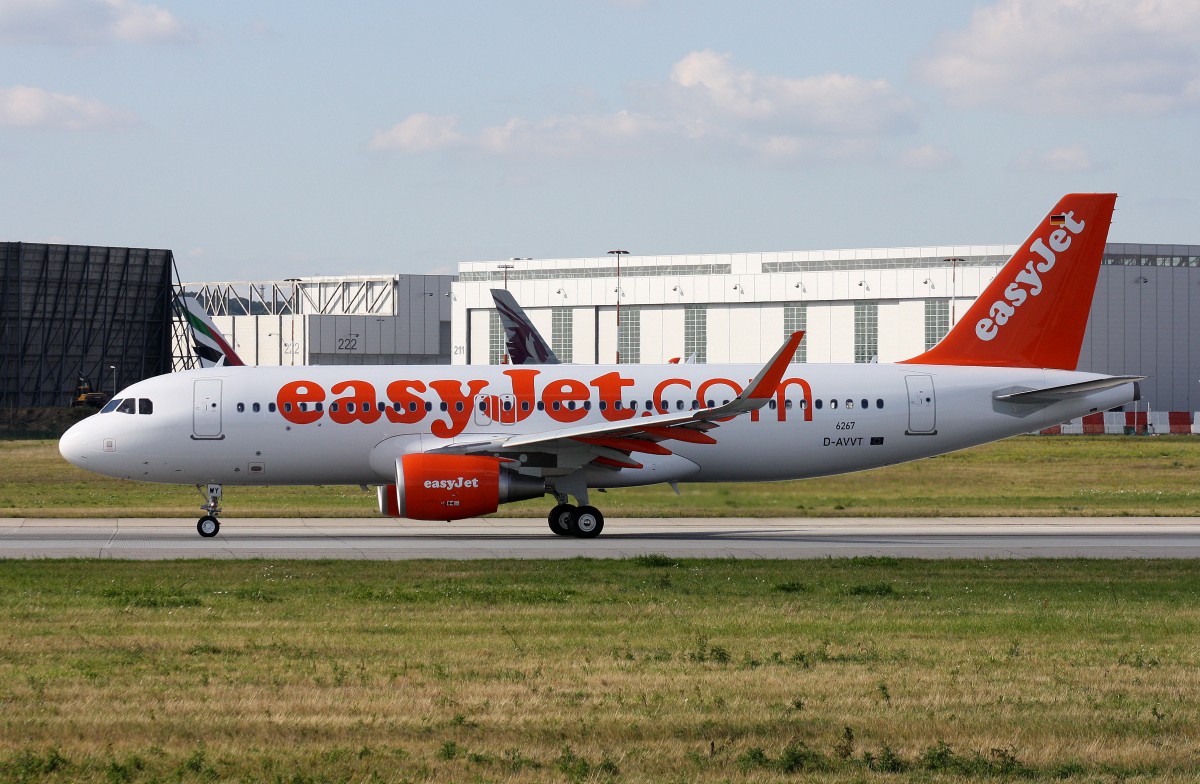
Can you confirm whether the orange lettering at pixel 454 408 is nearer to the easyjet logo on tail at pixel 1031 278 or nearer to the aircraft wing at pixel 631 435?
the aircraft wing at pixel 631 435

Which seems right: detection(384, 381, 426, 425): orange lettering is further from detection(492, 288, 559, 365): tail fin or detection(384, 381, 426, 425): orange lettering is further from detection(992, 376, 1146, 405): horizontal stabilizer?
detection(492, 288, 559, 365): tail fin

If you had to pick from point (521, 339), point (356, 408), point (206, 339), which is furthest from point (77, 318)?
point (356, 408)

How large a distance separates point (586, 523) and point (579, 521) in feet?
0.48

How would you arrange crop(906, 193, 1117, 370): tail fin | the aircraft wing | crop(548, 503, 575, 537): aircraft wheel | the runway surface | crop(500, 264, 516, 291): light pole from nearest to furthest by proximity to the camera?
the runway surface, the aircraft wing, crop(548, 503, 575, 537): aircraft wheel, crop(906, 193, 1117, 370): tail fin, crop(500, 264, 516, 291): light pole

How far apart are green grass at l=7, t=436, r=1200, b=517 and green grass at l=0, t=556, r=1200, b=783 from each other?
42.8ft

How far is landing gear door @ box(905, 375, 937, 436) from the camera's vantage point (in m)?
31.1

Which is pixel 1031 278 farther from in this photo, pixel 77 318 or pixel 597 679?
pixel 77 318

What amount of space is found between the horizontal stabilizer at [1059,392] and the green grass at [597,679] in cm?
1047

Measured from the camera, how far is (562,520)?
98.1ft

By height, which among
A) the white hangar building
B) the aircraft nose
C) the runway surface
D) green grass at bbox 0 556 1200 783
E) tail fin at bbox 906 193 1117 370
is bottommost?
the runway surface

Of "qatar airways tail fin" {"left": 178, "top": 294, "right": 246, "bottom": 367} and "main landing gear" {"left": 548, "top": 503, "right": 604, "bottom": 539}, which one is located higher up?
"qatar airways tail fin" {"left": 178, "top": 294, "right": 246, "bottom": 367}

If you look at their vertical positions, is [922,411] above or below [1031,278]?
below

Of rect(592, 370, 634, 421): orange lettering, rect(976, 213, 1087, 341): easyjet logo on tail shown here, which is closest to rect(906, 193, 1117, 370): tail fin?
rect(976, 213, 1087, 341): easyjet logo on tail

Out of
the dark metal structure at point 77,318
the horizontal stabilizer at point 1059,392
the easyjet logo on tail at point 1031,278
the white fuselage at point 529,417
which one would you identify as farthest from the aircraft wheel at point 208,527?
the dark metal structure at point 77,318
